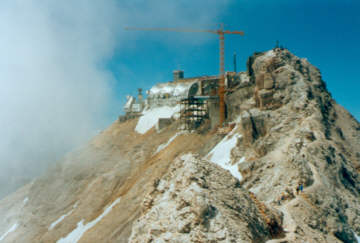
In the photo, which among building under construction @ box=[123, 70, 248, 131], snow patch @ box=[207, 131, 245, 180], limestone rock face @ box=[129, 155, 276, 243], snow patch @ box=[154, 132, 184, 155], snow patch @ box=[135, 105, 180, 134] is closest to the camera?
limestone rock face @ box=[129, 155, 276, 243]

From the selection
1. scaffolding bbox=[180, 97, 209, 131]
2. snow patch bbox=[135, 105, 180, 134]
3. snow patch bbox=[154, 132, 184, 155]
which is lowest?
snow patch bbox=[154, 132, 184, 155]

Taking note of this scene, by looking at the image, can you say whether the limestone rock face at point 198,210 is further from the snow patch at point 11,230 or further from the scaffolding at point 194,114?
the snow patch at point 11,230

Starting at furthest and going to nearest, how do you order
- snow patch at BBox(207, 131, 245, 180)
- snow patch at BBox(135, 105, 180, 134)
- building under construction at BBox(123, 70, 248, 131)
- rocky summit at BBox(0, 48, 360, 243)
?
snow patch at BBox(135, 105, 180, 134) < building under construction at BBox(123, 70, 248, 131) < snow patch at BBox(207, 131, 245, 180) < rocky summit at BBox(0, 48, 360, 243)

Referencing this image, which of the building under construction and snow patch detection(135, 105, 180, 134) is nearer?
the building under construction

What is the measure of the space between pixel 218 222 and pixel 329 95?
36.2m

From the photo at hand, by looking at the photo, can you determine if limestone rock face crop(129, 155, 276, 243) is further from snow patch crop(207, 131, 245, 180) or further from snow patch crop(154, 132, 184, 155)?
snow patch crop(154, 132, 184, 155)

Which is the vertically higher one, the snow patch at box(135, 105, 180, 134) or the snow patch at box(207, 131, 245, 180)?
the snow patch at box(135, 105, 180, 134)

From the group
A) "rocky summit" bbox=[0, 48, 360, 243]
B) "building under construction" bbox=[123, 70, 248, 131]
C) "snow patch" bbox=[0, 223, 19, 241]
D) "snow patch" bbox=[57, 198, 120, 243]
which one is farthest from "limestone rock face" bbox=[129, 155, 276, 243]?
"snow patch" bbox=[0, 223, 19, 241]

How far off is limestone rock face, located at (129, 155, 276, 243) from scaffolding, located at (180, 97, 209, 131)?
4828 centimetres

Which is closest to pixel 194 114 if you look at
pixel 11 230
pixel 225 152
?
pixel 225 152

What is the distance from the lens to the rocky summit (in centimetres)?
1445

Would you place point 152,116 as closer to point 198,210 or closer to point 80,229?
point 80,229

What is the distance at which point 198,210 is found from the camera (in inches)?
522

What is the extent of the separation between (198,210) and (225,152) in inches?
1175
